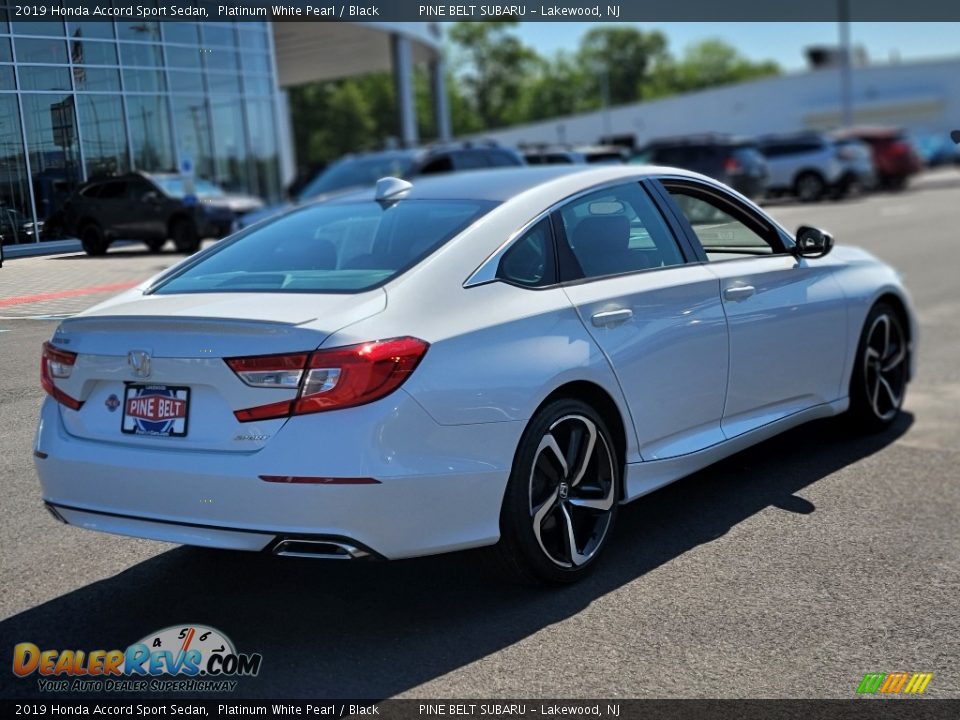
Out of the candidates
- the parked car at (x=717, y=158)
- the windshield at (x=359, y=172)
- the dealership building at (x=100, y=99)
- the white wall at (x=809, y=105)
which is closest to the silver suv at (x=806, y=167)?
the parked car at (x=717, y=158)

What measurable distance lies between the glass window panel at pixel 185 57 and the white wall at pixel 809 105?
226ft

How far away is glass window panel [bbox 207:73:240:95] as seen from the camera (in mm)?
7260

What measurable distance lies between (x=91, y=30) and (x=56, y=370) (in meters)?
2.08

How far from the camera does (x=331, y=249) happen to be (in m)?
4.71

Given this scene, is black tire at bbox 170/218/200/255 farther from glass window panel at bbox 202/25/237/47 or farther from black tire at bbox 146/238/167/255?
glass window panel at bbox 202/25/237/47

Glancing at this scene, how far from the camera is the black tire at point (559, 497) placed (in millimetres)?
4125

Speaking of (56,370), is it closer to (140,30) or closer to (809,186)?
(140,30)

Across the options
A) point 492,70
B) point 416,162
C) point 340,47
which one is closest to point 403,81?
point 340,47

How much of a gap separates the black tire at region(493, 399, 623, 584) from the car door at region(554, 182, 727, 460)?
0.27 meters

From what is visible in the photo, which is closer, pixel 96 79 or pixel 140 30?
pixel 96 79

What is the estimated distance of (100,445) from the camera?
3986mm

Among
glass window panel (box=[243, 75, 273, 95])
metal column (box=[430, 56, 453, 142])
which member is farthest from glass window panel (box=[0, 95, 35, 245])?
metal column (box=[430, 56, 453, 142])

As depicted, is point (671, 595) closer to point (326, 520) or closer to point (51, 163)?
point (326, 520)

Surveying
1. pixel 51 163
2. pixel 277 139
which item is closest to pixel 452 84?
pixel 277 139
